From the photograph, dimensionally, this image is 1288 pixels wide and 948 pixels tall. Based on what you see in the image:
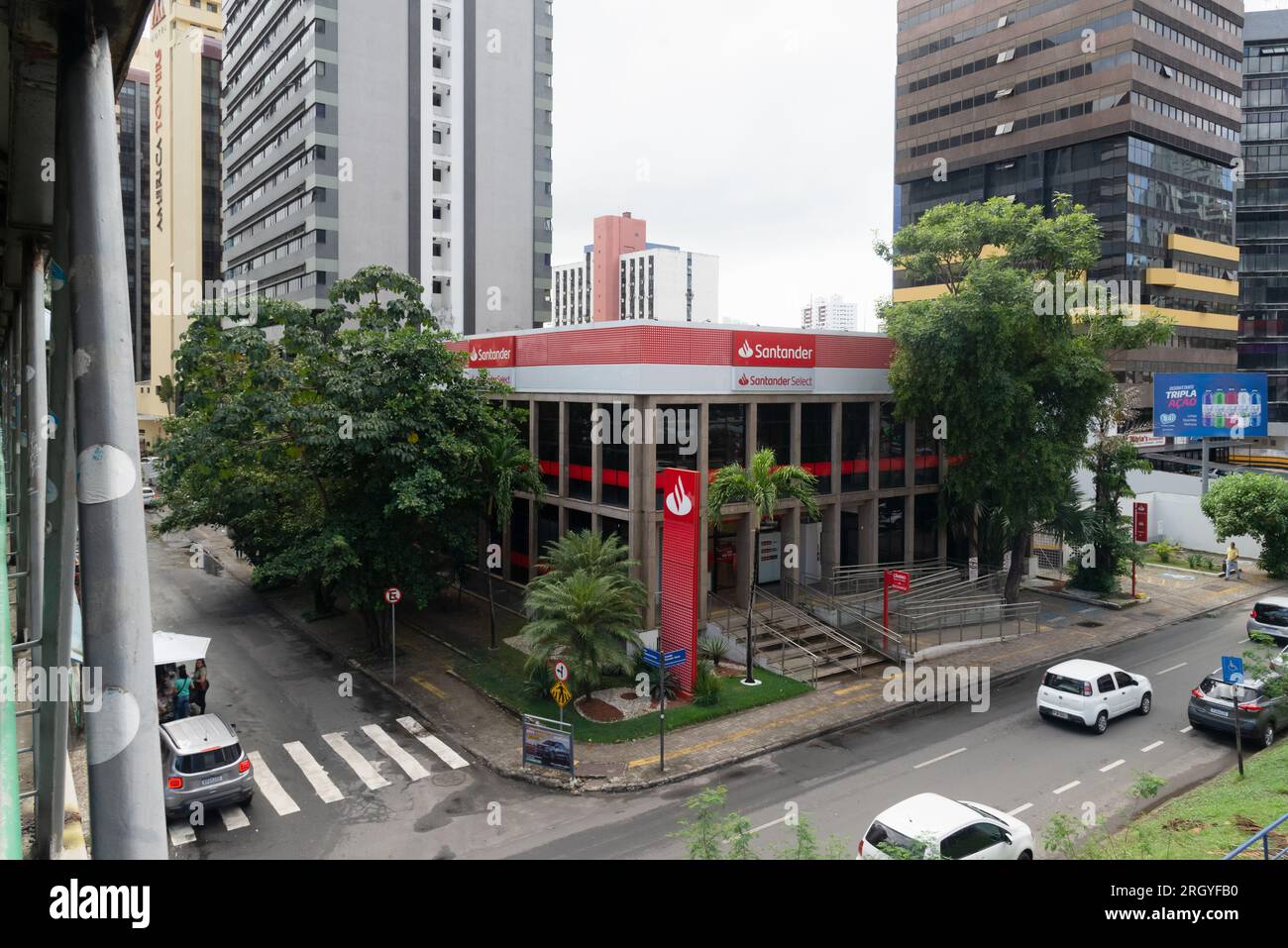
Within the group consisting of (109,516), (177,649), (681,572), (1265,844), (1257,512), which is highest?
(109,516)

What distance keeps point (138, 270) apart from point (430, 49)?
2409 inches

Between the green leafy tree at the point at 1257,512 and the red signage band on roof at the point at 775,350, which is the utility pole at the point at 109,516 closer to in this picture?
the red signage band on roof at the point at 775,350

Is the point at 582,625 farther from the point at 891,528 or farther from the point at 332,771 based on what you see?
the point at 891,528

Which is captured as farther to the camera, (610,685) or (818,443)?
(818,443)

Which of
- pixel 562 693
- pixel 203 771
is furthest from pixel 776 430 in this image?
pixel 203 771

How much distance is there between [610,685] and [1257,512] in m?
30.1

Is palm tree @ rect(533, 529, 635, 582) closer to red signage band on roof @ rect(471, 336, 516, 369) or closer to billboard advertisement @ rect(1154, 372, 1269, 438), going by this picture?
red signage band on roof @ rect(471, 336, 516, 369)

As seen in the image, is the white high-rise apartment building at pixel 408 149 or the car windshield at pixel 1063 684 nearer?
the car windshield at pixel 1063 684

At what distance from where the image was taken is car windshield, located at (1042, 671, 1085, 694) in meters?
21.3

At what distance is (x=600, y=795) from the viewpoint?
1780 centimetres

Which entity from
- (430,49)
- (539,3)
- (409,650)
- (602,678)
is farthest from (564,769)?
(539,3)

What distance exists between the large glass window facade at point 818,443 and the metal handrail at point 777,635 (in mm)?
5164

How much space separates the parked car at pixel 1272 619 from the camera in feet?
89.6

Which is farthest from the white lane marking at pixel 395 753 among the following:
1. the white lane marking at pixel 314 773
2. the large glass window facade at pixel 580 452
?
the large glass window facade at pixel 580 452
